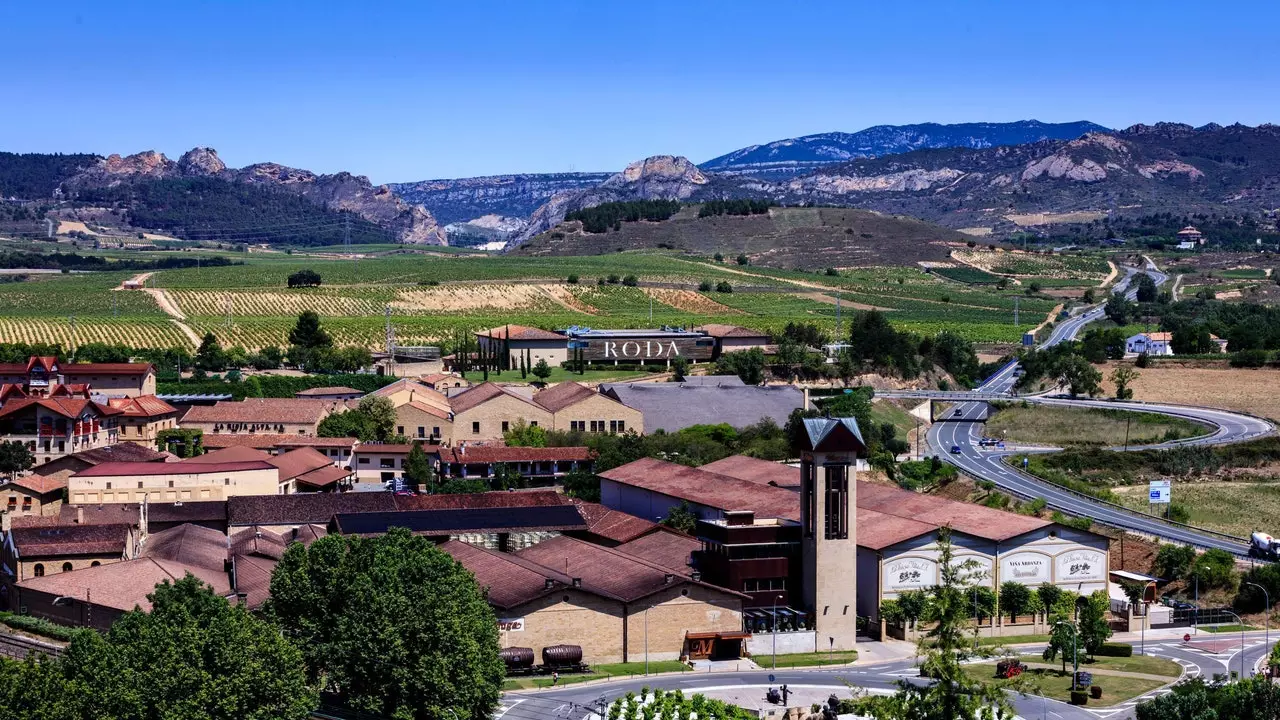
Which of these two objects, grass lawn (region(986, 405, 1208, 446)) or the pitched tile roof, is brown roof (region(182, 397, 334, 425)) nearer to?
the pitched tile roof

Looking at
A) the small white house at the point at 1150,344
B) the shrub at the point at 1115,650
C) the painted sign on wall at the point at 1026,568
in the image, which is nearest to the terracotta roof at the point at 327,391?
the painted sign on wall at the point at 1026,568

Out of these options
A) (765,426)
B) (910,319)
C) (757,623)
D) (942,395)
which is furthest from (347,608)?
(910,319)

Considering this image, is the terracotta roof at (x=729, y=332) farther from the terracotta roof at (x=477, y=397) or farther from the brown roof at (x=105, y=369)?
the brown roof at (x=105, y=369)

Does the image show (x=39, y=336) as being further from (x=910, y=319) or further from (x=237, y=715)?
(x=237, y=715)

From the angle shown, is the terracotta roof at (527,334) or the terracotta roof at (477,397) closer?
the terracotta roof at (477,397)

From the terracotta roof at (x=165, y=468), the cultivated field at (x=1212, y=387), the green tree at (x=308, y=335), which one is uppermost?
the green tree at (x=308, y=335)

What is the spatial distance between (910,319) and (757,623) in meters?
111

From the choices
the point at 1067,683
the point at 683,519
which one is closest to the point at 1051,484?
the point at 683,519

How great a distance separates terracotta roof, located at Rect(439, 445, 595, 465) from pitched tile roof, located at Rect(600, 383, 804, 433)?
11421 mm

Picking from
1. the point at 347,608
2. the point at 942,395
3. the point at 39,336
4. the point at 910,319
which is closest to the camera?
the point at 347,608

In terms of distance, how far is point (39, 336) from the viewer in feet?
415

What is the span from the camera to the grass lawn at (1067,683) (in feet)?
161

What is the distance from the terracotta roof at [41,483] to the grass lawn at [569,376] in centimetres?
3938

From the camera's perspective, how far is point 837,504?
56.3m
